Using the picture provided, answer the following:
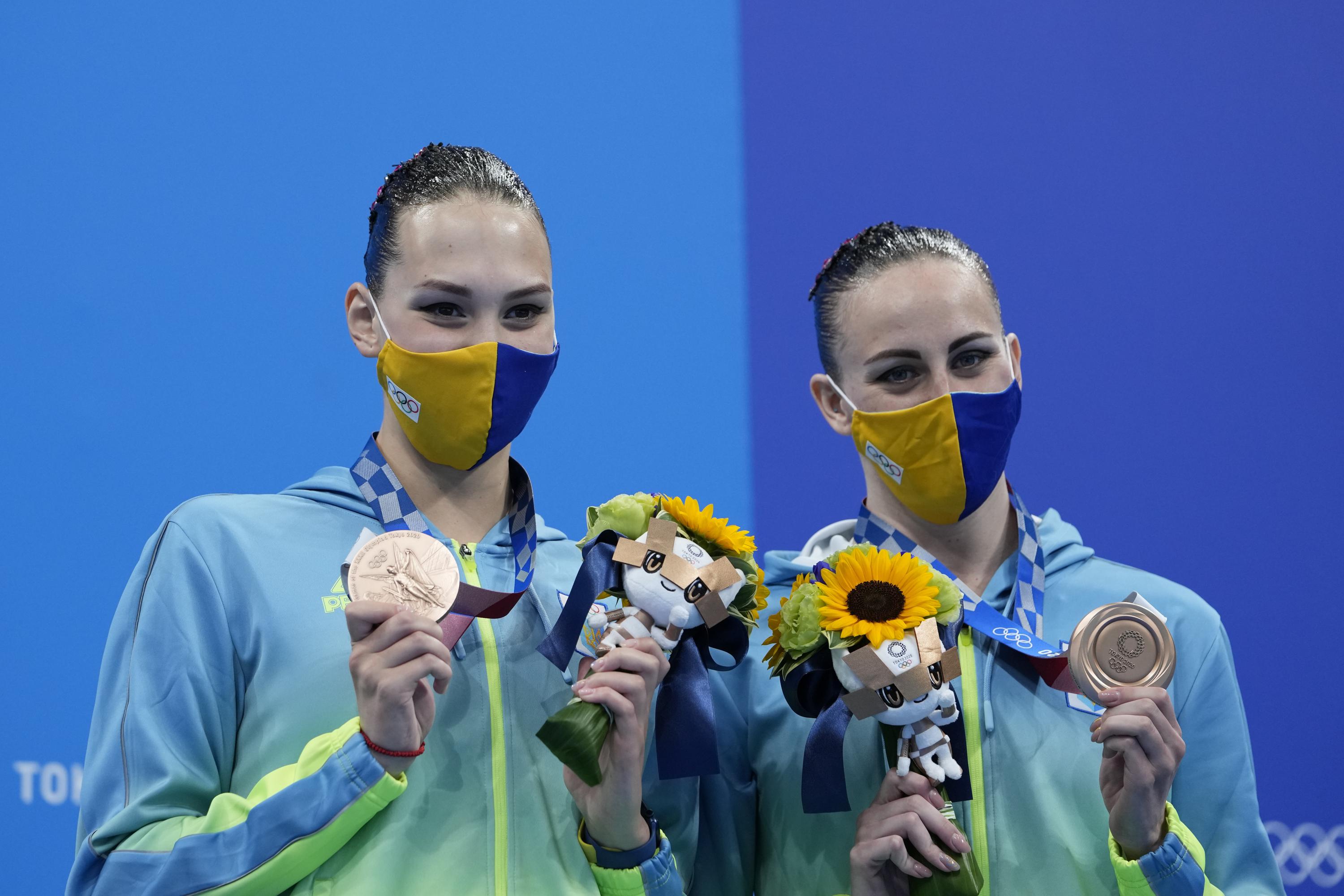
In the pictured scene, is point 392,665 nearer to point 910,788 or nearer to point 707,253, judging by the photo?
point 910,788

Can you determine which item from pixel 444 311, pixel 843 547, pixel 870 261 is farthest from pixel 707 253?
pixel 444 311

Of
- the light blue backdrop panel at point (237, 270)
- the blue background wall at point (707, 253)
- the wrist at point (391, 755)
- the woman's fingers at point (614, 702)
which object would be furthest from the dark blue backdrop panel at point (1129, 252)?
the wrist at point (391, 755)

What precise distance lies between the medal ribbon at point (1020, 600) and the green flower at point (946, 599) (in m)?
0.07

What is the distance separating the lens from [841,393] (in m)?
2.57

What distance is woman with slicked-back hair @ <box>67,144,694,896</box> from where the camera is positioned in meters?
1.91

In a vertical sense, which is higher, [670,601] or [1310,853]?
[670,601]

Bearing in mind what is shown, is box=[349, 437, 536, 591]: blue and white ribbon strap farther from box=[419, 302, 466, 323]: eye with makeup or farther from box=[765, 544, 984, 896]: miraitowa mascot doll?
box=[765, 544, 984, 896]: miraitowa mascot doll

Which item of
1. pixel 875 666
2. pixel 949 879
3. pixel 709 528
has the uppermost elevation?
pixel 709 528

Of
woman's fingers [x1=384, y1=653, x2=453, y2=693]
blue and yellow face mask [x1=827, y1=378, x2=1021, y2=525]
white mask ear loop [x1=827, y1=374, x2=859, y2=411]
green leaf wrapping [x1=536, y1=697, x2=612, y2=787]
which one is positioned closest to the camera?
woman's fingers [x1=384, y1=653, x2=453, y2=693]

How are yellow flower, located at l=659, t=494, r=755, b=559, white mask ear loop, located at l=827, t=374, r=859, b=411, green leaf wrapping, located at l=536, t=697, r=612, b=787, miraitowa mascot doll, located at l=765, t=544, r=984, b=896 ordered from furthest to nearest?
white mask ear loop, located at l=827, t=374, r=859, b=411 → yellow flower, located at l=659, t=494, r=755, b=559 → miraitowa mascot doll, located at l=765, t=544, r=984, b=896 → green leaf wrapping, located at l=536, t=697, r=612, b=787

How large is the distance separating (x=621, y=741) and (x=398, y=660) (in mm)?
390

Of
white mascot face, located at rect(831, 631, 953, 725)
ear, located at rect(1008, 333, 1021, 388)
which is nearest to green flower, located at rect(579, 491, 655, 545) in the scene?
white mascot face, located at rect(831, 631, 953, 725)

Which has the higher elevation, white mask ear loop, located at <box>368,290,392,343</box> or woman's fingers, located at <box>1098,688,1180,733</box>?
white mask ear loop, located at <box>368,290,392,343</box>

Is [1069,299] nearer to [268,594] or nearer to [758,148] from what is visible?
[758,148]
